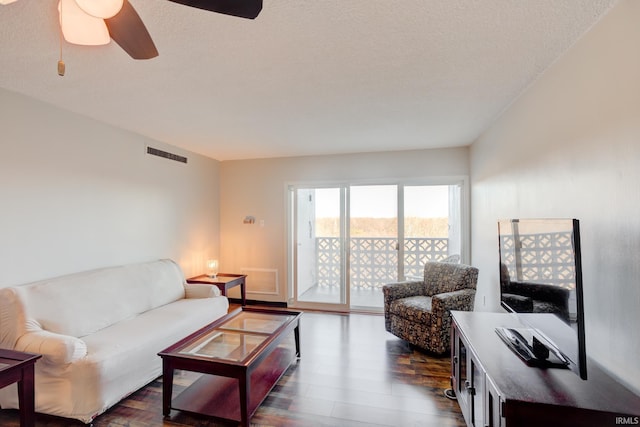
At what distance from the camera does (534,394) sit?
120cm

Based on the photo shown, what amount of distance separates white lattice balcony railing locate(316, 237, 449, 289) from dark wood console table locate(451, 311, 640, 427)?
7.97ft

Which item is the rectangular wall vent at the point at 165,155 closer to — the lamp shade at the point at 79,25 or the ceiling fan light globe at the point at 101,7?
the lamp shade at the point at 79,25

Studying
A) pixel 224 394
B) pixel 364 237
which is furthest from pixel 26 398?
pixel 364 237

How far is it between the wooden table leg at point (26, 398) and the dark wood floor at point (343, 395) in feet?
1.33

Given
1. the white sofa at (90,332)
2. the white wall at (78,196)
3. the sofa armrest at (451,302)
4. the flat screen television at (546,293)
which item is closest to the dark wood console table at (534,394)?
the flat screen television at (546,293)

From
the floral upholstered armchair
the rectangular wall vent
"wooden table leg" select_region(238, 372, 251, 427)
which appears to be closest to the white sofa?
"wooden table leg" select_region(238, 372, 251, 427)

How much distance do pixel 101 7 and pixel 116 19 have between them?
0.11 metres

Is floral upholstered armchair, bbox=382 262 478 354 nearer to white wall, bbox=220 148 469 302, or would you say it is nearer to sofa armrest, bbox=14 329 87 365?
white wall, bbox=220 148 469 302

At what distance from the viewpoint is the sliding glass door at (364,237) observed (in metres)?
4.12

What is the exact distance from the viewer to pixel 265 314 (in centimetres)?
296

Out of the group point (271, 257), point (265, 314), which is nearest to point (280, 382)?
point (265, 314)

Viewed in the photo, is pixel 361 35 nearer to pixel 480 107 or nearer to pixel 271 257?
pixel 480 107

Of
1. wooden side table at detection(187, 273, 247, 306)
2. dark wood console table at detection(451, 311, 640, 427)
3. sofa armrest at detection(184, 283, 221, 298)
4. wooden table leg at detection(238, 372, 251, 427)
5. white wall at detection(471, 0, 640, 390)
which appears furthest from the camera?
wooden side table at detection(187, 273, 247, 306)

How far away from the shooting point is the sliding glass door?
4125mm
